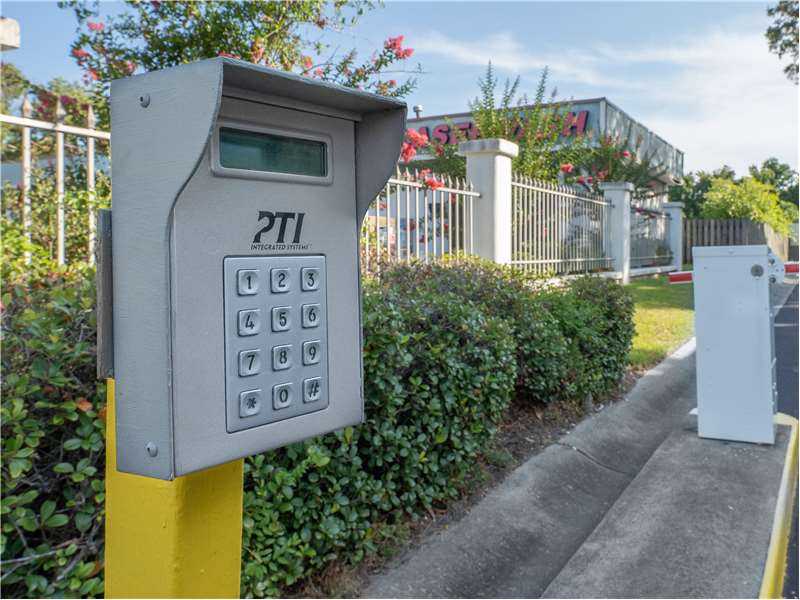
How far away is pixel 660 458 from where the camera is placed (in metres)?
4.77

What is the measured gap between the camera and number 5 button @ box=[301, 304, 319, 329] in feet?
4.26

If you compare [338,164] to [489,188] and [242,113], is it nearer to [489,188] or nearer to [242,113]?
[242,113]

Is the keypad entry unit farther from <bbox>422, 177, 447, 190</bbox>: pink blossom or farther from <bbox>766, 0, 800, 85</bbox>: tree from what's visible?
<bbox>766, 0, 800, 85</bbox>: tree

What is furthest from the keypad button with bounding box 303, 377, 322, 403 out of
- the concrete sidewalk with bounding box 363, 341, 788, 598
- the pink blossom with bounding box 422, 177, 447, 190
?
the pink blossom with bounding box 422, 177, 447, 190

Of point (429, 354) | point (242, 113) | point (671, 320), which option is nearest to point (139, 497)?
point (242, 113)

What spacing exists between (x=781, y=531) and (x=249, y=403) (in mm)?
3523

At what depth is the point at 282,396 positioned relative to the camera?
127cm

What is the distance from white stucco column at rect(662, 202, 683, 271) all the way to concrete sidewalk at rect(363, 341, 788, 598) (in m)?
→ 17.0

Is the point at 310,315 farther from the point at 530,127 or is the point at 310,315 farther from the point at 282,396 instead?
the point at 530,127

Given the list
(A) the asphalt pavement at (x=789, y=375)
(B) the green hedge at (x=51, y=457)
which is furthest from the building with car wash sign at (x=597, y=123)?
(B) the green hedge at (x=51, y=457)

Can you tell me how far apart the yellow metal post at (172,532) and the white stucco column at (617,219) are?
13262 mm

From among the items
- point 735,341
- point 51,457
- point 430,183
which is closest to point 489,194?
point 430,183

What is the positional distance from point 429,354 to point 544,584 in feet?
3.83

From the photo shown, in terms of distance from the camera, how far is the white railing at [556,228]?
29.8 feet
